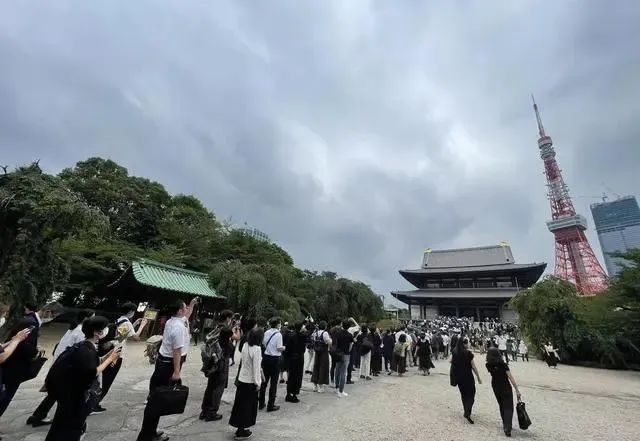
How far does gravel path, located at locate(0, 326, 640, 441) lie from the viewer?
15.3 ft

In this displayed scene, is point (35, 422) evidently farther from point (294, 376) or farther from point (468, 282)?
point (468, 282)

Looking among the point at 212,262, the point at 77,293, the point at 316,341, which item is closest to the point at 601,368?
the point at 316,341

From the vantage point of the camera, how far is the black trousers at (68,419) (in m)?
2.76

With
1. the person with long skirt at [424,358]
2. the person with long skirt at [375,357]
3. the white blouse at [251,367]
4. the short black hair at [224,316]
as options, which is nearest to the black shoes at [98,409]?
the short black hair at [224,316]

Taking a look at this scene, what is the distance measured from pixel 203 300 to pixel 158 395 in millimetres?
17602

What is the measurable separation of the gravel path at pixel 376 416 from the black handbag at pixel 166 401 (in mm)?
1033

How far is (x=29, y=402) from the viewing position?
5602 millimetres

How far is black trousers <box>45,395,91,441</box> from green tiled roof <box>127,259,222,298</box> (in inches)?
551

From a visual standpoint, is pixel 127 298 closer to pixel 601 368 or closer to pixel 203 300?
pixel 203 300

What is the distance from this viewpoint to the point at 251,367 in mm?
4574

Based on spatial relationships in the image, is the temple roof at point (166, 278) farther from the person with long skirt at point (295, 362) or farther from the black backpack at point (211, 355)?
the black backpack at point (211, 355)

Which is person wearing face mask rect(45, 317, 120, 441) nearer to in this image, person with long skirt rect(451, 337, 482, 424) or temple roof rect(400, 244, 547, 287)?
person with long skirt rect(451, 337, 482, 424)

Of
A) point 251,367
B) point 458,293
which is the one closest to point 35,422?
point 251,367

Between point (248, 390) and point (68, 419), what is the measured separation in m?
2.14
